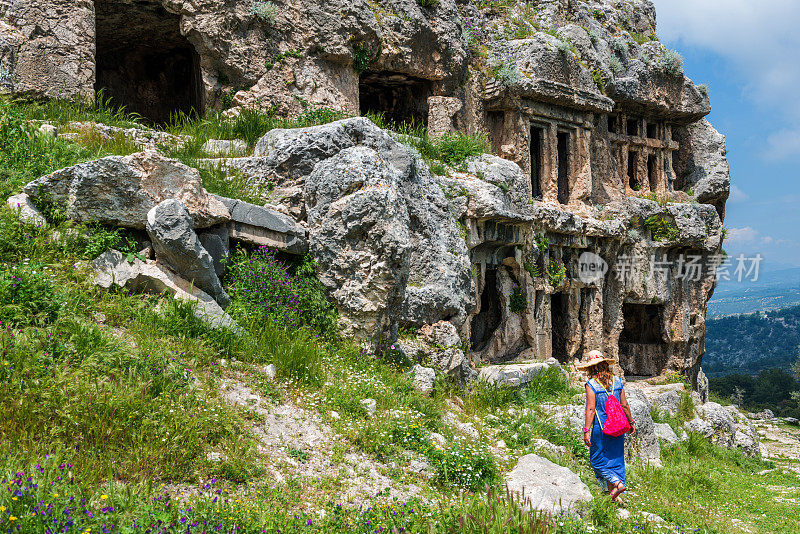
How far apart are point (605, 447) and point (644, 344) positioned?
16247 millimetres

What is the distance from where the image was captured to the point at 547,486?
5.36m

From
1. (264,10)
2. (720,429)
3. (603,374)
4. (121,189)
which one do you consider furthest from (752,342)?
(121,189)

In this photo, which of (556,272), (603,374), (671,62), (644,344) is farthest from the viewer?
(644,344)

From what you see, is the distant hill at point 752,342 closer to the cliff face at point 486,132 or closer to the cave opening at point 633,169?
the cave opening at point 633,169

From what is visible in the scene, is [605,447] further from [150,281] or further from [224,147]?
[224,147]

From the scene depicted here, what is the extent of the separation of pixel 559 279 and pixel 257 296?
437 inches

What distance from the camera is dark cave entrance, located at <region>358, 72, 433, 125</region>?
14.9 metres

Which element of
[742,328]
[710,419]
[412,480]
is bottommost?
[742,328]

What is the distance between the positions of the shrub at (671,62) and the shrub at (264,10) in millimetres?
13783

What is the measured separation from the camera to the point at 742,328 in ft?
385

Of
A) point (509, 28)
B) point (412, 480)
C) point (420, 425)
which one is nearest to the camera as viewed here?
point (412, 480)

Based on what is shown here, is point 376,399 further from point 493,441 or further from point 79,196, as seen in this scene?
point 79,196

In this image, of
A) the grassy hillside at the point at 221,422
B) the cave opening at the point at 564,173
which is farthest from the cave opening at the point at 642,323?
the grassy hillside at the point at 221,422

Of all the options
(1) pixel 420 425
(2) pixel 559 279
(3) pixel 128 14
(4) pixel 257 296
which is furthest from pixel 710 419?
(3) pixel 128 14
